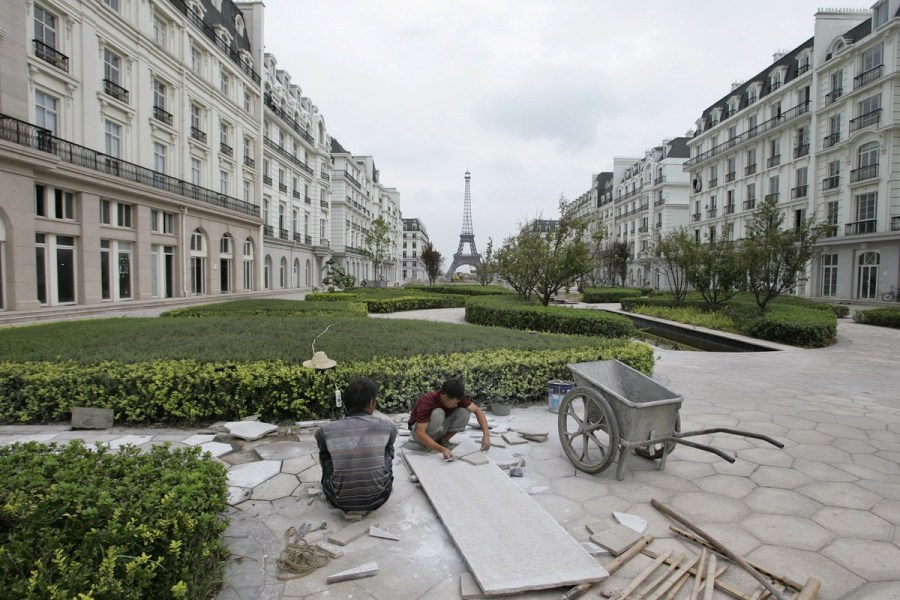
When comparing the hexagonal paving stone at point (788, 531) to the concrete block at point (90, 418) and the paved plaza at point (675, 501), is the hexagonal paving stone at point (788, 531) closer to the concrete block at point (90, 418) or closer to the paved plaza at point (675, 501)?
the paved plaza at point (675, 501)

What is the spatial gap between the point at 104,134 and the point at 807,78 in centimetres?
3897

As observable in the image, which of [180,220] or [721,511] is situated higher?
[180,220]

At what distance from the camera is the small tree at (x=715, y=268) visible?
719 inches

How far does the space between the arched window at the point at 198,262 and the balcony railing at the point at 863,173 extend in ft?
118

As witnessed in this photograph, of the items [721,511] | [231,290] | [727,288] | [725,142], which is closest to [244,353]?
[721,511]

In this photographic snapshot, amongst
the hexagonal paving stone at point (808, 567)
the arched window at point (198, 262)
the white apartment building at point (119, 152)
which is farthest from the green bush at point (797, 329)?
the arched window at point (198, 262)

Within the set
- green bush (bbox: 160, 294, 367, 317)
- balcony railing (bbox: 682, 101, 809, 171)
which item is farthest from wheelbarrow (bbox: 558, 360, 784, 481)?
balcony railing (bbox: 682, 101, 809, 171)

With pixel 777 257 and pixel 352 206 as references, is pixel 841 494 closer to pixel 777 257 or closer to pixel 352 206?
pixel 777 257

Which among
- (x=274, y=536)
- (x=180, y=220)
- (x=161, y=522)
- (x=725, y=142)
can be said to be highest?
(x=725, y=142)

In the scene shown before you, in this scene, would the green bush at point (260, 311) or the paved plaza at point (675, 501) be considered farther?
the green bush at point (260, 311)

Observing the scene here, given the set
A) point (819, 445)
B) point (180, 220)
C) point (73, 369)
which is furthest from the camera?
point (180, 220)

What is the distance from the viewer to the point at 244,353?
6.38 metres

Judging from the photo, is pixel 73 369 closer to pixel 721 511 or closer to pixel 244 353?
pixel 244 353

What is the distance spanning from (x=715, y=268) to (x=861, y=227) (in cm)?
1503
